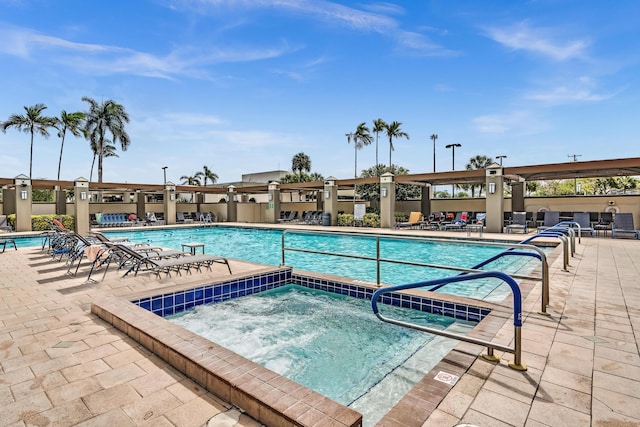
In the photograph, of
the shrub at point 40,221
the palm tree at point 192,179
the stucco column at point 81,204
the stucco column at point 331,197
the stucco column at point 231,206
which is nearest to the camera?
the stucco column at point 81,204

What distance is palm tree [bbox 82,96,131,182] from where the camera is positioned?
28.8 metres

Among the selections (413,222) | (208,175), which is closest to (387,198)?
(413,222)

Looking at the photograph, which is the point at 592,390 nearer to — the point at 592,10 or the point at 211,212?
the point at 592,10

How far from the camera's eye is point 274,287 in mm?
6215

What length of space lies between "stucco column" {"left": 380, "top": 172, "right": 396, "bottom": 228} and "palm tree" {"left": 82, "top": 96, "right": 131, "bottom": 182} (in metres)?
24.5

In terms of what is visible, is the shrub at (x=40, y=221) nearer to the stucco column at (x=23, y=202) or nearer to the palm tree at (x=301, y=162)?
the stucco column at (x=23, y=202)

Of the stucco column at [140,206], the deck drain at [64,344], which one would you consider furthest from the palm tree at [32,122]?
the deck drain at [64,344]

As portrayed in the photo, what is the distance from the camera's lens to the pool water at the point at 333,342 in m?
Answer: 3.06

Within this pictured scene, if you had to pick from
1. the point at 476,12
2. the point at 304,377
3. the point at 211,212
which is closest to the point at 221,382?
the point at 304,377

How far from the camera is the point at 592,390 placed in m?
2.24

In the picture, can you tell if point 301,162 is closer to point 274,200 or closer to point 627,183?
point 274,200

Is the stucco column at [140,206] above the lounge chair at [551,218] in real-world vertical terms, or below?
above

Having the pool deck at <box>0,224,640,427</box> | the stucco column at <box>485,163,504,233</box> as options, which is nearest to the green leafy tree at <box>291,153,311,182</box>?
the stucco column at <box>485,163,504,233</box>

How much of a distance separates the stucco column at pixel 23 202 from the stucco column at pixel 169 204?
6512 millimetres
